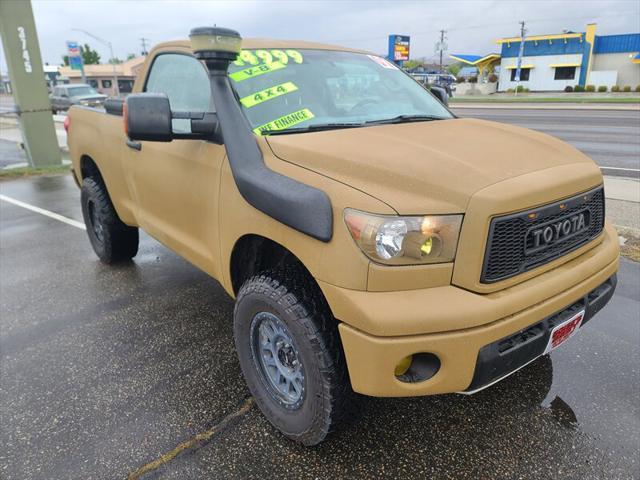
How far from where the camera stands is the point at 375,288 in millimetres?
1900

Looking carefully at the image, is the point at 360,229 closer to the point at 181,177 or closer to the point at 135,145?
the point at 181,177

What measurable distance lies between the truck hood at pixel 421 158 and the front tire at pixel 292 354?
0.55 m

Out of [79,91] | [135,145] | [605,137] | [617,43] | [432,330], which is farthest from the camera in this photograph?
[617,43]

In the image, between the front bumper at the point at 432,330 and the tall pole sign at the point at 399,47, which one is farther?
the tall pole sign at the point at 399,47

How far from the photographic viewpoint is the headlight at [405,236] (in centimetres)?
190

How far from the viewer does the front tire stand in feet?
6.88

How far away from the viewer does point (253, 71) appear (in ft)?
9.40

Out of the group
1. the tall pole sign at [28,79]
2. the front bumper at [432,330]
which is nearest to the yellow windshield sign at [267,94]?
the front bumper at [432,330]

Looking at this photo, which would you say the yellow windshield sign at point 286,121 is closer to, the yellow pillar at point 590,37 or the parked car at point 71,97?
the parked car at point 71,97

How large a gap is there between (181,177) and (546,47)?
5635 cm

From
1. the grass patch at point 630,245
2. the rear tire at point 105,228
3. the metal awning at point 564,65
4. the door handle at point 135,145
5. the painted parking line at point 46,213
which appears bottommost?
the painted parking line at point 46,213

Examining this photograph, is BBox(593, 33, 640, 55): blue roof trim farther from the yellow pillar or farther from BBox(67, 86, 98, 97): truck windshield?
BBox(67, 86, 98, 97): truck windshield

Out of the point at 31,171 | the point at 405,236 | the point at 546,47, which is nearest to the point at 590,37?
the point at 546,47

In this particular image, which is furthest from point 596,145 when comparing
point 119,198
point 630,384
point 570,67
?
point 570,67
